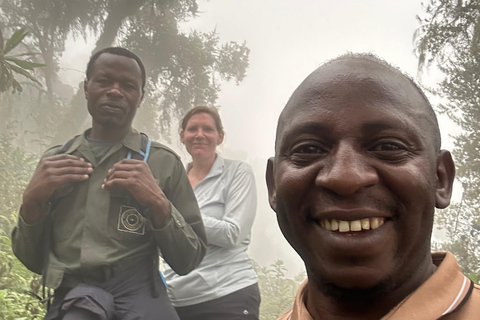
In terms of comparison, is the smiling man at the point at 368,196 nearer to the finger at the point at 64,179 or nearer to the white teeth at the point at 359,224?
the white teeth at the point at 359,224

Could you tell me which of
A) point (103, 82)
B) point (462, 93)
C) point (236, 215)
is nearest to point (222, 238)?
point (236, 215)

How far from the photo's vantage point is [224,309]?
3.95 ft

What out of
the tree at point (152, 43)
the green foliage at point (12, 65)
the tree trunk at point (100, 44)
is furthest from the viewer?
the tree at point (152, 43)

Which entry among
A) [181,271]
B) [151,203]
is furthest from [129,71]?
[181,271]

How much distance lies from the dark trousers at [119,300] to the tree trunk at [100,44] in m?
0.52

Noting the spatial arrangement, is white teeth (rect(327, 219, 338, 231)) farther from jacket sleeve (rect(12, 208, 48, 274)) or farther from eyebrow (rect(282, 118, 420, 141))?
jacket sleeve (rect(12, 208, 48, 274))

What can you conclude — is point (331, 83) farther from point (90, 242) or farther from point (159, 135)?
point (159, 135)

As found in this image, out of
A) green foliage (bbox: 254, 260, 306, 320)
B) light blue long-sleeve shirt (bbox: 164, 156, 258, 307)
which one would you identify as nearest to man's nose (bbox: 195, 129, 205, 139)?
light blue long-sleeve shirt (bbox: 164, 156, 258, 307)

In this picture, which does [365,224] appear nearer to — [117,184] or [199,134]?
[117,184]

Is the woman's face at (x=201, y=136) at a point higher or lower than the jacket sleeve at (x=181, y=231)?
higher

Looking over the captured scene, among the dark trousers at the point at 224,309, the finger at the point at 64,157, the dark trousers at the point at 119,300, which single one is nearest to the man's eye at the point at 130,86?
the finger at the point at 64,157

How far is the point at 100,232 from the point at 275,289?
3.14ft

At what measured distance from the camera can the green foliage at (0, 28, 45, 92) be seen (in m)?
1.65

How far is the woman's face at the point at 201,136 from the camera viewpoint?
138 cm
